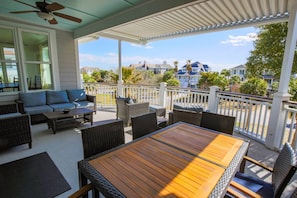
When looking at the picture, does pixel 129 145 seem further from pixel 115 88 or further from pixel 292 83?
pixel 292 83

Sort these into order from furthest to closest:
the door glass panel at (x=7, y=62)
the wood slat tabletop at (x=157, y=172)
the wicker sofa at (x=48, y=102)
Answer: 1. the door glass panel at (x=7, y=62)
2. the wicker sofa at (x=48, y=102)
3. the wood slat tabletop at (x=157, y=172)

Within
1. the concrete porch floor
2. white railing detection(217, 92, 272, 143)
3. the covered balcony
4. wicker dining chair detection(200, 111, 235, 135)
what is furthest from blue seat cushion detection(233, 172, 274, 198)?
white railing detection(217, 92, 272, 143)

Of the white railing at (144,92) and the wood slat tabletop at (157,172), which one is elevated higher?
the white railing at (144,92)

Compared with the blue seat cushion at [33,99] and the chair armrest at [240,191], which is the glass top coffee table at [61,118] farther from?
the chair armrest at [240,191]

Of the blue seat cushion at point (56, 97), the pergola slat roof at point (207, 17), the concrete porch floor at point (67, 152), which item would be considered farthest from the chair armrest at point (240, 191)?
the blue seat cushion at point (56, 97)

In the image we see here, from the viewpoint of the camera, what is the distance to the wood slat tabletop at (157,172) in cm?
96

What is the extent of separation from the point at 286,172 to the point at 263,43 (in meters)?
7.71

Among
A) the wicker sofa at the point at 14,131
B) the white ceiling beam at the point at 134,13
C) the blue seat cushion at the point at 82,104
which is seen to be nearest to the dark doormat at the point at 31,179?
the wicker sofa at the point at 14,131

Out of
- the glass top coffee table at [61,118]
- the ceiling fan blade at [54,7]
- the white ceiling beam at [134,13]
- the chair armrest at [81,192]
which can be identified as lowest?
the glass top coffee table at [61,118]

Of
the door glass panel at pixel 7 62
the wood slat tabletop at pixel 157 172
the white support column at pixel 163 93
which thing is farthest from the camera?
the white support column at pixel 163 93

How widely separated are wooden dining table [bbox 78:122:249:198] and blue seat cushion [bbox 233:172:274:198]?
276mm

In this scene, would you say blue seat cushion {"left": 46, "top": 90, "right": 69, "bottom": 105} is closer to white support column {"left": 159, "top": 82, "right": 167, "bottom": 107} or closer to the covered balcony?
the covered balcony

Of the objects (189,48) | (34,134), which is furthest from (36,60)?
(189,48)

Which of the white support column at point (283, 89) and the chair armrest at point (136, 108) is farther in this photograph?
the chair armrest at point (136, 108)
